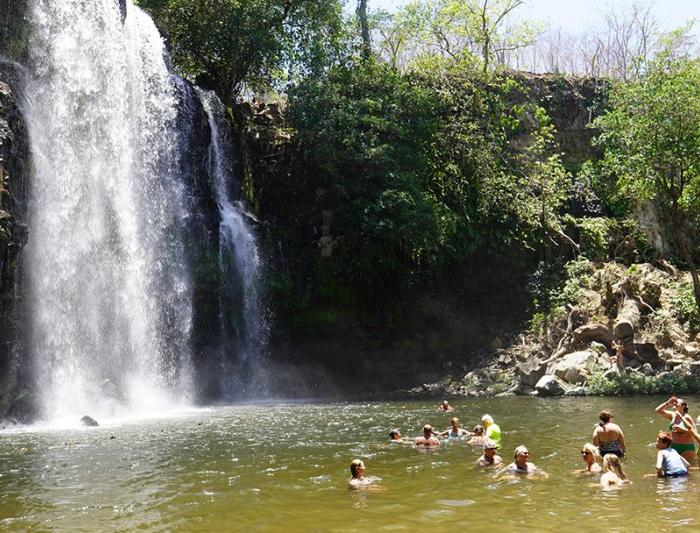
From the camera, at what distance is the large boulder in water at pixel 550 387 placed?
72.9ft

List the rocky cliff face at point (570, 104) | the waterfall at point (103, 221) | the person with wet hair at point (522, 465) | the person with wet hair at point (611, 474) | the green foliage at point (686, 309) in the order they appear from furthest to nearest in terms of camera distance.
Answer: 1. the rocky cliff face at point (570, 104)
2. the green foliage at point (686, 309)
3. the waterfall at point (103, 221)
4. the person with wet hair at point (522, 465)
5. the person with wet hair at point (611, 474)

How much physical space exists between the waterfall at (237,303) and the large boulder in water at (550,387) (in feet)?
32.5

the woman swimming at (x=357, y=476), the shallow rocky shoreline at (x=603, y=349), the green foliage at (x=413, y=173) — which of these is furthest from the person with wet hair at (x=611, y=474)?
the green foliage at (x=413, y=173)

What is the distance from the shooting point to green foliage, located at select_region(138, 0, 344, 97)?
29484mm

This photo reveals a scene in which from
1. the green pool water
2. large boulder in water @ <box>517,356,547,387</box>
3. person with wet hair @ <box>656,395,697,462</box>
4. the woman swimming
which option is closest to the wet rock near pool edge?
large boulder in water @ <box>517,356,547,387</box>

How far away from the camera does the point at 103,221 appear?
23.0 m

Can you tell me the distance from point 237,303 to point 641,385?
46.3 feet

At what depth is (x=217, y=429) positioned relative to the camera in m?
15.8

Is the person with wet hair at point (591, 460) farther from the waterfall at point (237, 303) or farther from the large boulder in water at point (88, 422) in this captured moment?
the waterfall at point (237, 303)

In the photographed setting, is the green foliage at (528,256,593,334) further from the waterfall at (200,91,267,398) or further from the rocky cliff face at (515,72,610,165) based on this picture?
the waterfall at (200,91,267,398)

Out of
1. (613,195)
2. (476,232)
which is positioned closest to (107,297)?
(476,232)

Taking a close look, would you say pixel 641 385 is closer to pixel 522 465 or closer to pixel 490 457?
pixel 490 457

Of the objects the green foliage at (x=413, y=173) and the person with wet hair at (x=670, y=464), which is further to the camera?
the green foliage at (x=413, y=173)

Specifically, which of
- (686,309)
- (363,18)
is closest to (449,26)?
(363,18)
